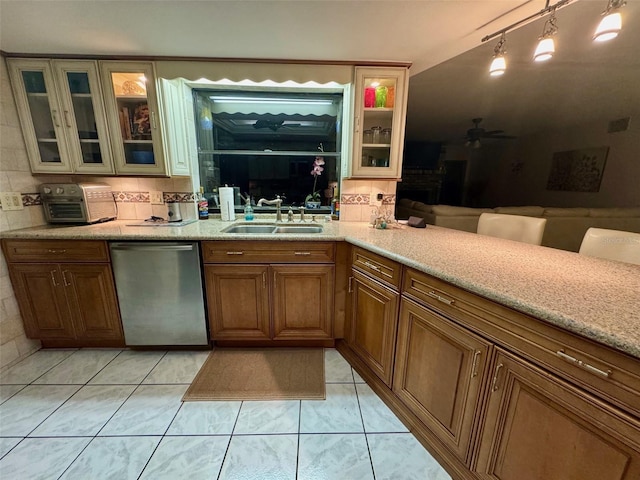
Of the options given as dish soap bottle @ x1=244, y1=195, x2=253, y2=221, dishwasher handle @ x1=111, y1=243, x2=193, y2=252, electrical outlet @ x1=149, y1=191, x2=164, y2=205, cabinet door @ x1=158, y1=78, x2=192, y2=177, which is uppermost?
cabinet door @ x1=158, y1=78, x2=192, y2=177

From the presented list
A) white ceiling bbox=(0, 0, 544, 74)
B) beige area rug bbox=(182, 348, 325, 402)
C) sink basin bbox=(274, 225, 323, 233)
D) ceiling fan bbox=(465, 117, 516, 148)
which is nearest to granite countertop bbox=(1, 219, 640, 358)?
sink basin bbox=(274, 225, 323, 233)

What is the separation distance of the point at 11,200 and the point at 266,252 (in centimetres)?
189

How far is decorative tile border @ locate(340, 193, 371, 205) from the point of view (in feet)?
7.77

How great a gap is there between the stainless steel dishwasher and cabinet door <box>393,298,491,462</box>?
4.73ft

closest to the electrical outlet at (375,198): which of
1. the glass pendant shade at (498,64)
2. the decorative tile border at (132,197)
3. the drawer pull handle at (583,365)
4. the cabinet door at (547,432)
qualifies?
the glass pendant shade at (498,64)

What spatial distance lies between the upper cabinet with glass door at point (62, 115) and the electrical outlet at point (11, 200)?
0.79 feet

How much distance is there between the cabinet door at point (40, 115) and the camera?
1.83 meters

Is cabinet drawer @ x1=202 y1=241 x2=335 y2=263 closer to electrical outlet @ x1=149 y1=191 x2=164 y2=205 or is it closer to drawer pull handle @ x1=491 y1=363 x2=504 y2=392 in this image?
electrical outlet @ x1=149 y1=191 x2=164 y2=205

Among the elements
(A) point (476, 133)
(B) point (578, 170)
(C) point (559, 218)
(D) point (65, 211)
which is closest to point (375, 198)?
(D) point (65, 211)

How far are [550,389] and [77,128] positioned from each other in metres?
3.14

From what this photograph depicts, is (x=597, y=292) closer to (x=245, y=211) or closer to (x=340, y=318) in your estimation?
(x=340, y=318)

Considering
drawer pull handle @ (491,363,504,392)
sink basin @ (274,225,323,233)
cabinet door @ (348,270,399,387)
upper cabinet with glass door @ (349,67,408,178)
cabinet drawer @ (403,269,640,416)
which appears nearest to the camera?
cabinet drawer @ (403,269,640,416)

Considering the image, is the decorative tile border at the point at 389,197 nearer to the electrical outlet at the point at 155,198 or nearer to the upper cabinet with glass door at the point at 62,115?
the electrical outlet at the point at 155,198

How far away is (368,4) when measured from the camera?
51.8 inches
